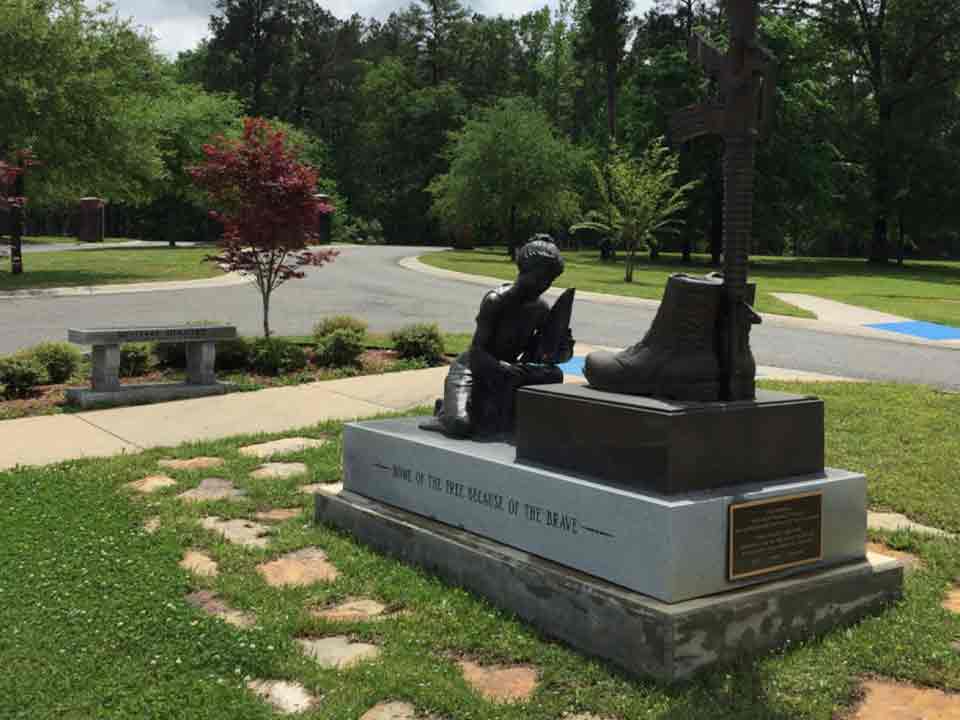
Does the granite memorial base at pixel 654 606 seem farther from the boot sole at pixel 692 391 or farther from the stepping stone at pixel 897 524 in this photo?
the stepping stone at pixel 897 524

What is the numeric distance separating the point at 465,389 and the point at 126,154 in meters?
23.9

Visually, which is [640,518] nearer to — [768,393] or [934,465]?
[768,393]

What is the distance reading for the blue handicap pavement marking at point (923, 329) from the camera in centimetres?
1762

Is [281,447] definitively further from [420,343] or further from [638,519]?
[420,343]

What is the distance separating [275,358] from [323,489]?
6370 millimetres

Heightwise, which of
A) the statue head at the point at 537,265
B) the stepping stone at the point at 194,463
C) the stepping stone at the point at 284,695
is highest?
the statue head at the point at 537,265

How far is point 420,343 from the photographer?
12984 mm

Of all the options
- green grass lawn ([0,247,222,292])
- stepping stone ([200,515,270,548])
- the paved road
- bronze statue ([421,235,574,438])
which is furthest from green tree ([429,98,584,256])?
stepping stone ([200,515,270,548])

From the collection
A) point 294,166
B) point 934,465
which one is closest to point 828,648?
point 934,465

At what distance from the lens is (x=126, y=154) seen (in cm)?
2652

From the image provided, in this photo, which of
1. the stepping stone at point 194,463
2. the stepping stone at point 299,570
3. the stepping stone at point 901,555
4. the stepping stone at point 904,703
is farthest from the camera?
the stepping stone at point 194,463

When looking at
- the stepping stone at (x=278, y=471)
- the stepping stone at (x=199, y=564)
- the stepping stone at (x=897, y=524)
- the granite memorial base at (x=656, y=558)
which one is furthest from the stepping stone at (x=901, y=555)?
the stepping stone at (x=278, y=471)

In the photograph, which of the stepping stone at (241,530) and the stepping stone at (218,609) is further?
the stepping stone at (241,530)

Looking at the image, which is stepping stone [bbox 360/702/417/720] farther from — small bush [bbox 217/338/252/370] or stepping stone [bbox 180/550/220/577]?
small bush [bbox 217/338/252/370]
